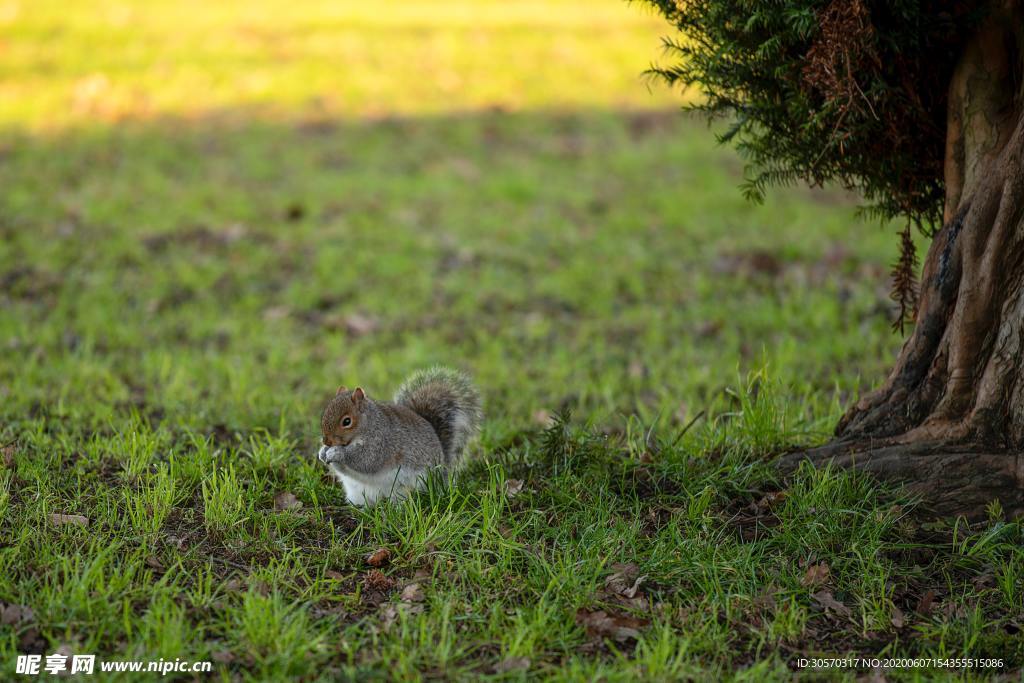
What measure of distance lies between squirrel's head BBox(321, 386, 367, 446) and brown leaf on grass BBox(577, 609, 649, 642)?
1053 mm

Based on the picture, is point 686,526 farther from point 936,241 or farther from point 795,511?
point 936,241

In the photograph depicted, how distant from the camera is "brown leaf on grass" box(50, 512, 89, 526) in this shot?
331 centimetres

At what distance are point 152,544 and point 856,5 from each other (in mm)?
2869

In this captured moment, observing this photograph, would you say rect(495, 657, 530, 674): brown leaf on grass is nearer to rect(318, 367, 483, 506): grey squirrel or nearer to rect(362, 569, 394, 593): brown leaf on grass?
rect(362, 569, 394, 593): brown leaf on grass

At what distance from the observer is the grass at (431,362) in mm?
2973

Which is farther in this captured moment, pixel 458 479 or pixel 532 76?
pixel 532 76

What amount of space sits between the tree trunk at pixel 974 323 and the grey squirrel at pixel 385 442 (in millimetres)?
1289

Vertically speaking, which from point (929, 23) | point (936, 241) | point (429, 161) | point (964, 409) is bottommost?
point (429, 161)

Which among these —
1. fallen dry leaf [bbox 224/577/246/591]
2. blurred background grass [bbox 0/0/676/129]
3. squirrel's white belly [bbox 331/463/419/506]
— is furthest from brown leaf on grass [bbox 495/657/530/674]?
blurred background grass [bbox 0/0/676/129]

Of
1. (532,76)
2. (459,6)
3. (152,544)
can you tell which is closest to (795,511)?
(152,544)

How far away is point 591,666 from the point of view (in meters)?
2.77

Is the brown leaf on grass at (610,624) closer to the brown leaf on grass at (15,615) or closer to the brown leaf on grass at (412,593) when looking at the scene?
the brown leaf on grass at (412,593)

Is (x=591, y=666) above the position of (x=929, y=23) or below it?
below

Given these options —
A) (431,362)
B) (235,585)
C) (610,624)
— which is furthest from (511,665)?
(431,362)
